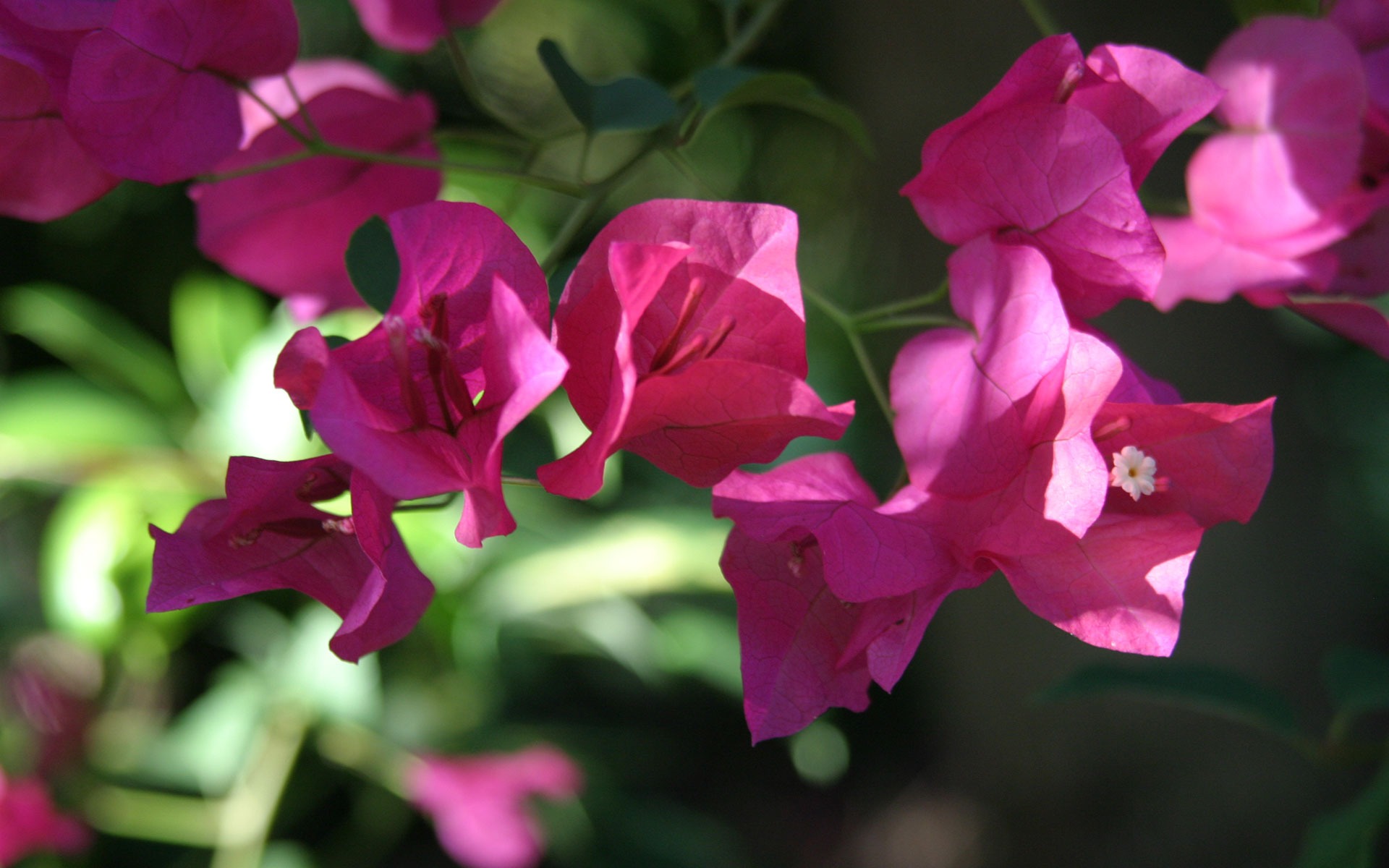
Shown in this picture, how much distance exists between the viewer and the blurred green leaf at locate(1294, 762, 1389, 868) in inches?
20.5

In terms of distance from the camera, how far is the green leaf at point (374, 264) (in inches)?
15.0

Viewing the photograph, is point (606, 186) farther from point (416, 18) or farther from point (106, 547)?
point (106, 547)

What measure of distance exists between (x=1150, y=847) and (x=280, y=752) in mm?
1176

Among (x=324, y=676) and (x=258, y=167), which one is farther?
(x=324, y=676)

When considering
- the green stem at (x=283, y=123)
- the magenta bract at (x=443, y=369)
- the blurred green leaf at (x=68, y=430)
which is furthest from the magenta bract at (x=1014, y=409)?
the blurred green leaf at (x=68, y=430)

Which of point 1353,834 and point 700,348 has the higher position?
point 700,348

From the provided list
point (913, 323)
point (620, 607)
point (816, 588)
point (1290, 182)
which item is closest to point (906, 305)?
point (913, 323)

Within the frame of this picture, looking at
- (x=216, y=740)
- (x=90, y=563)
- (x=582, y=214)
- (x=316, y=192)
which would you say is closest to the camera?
(x=582, y=214)

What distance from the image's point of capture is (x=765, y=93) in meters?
0.48

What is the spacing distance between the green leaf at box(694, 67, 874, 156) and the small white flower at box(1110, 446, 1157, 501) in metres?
0.21

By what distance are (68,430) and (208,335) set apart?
6.6 inches

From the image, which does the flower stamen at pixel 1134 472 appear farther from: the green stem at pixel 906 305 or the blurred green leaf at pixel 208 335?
the blurred green leaf at pixel 208 335

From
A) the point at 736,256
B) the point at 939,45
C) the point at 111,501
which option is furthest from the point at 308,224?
the point at 939,45

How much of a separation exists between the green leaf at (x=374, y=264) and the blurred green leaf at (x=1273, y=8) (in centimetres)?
44
